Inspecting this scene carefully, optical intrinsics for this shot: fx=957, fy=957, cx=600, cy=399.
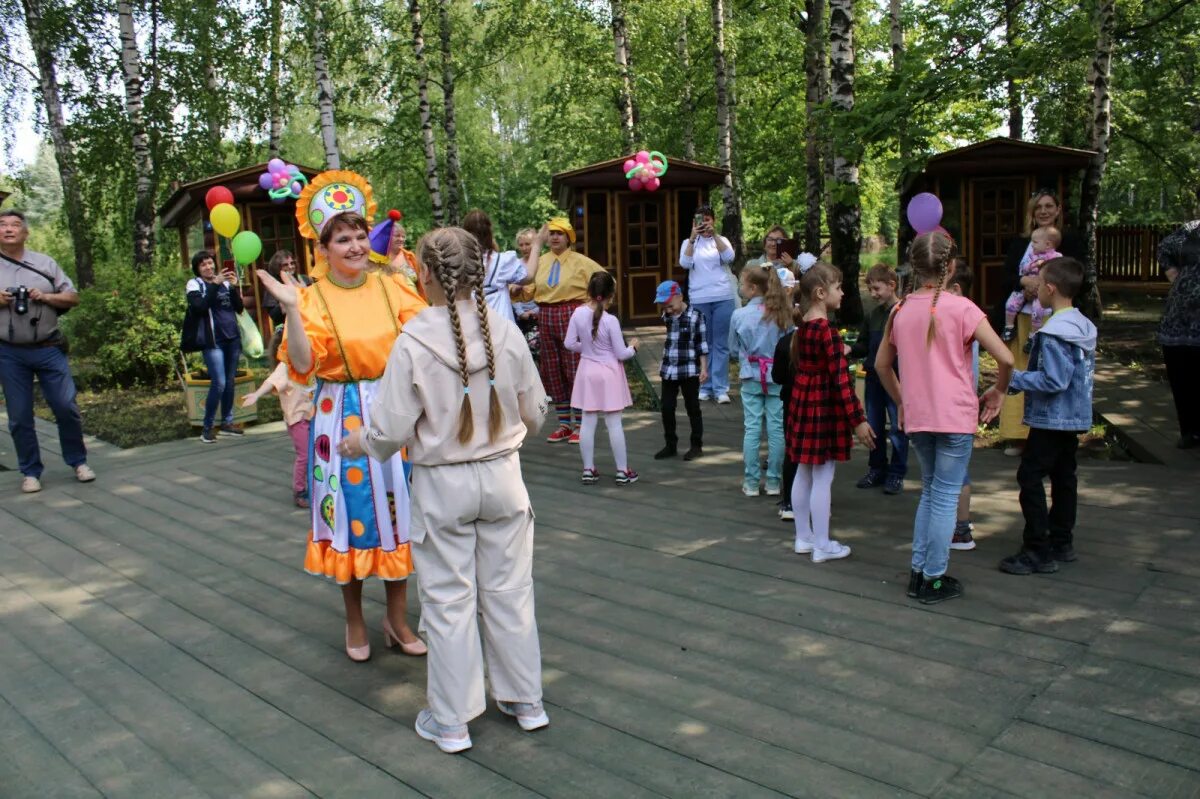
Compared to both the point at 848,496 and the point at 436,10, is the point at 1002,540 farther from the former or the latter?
the point at 436,10

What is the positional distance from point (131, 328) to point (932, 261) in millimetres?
11395

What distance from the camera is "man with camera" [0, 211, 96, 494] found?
7.15m

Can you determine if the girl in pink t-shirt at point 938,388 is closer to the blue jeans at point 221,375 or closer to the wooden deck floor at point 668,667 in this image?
the wooden deck floor at point 668,667

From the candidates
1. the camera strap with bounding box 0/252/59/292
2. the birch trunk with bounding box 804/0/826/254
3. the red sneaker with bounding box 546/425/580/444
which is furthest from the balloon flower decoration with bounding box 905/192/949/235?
the birch trunk with bounding box 804/0/826/254

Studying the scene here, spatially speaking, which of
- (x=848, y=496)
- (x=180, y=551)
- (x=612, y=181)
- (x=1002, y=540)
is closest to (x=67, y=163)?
(x=612, y=181)

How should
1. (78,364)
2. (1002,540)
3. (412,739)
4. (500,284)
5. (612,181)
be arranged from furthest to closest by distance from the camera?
1. (612,181)
2. (78,364)
3. (500,284)
4. (1002,540)
5. (412,739)

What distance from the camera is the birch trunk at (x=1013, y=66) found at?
9773mm

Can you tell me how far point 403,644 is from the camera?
4.29 meters

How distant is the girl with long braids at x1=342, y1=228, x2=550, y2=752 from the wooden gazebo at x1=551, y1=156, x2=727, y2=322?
1375 centimetres

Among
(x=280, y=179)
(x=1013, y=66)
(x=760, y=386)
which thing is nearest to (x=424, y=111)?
(x=280, y=179)

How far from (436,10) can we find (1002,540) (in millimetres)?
18148

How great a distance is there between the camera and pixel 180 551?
5.87 m

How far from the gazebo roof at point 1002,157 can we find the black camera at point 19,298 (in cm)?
1354

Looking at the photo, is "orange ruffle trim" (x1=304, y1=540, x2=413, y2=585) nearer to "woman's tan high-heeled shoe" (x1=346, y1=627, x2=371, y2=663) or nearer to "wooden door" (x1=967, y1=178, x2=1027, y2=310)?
"woman's tan high-heeled shoe" (x1=346, y1=627, x2=371, y2=663)
